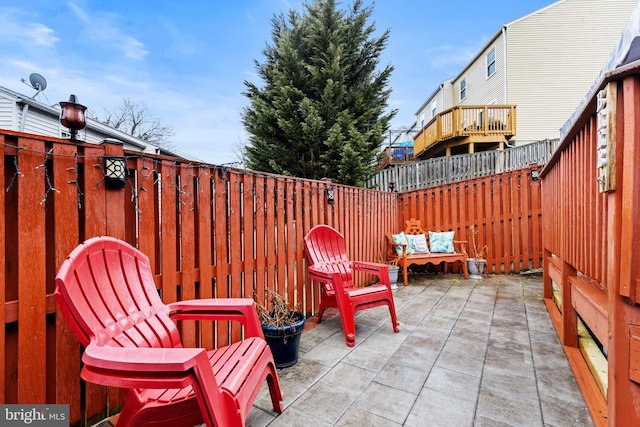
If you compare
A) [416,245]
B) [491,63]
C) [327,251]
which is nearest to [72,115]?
[327,251]

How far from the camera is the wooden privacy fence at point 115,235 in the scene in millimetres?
1355

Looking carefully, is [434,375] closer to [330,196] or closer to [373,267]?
[373,267]

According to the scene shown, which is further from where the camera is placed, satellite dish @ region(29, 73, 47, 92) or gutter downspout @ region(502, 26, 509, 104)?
gutter downspout @ region(502, 26, 509, 104)

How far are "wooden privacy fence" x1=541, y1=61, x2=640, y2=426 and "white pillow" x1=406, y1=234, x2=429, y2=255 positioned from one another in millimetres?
2827

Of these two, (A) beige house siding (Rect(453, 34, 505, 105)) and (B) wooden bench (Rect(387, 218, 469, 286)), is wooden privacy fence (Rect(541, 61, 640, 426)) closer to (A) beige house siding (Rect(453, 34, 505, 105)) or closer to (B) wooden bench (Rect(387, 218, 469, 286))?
(B) wooden bench (Rect(387, 218, 469, 286))

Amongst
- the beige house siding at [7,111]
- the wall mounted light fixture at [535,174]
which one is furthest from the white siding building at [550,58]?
the beige house siding at [7,111]

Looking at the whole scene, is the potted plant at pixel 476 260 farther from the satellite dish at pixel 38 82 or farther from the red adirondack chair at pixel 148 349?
the satellite dish at pixel 38 82

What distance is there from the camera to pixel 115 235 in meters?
1.70

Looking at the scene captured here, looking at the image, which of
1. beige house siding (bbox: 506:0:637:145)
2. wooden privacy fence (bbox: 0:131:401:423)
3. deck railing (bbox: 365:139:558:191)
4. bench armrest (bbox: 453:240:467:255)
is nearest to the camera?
wooden privacy fence (bbox: 0:131:401:423)

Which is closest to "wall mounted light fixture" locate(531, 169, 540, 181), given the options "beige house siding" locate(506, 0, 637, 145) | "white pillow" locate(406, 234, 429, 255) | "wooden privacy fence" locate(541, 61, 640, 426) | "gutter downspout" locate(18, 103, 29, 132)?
"white pillow" locate(406, 234, 429, 255)

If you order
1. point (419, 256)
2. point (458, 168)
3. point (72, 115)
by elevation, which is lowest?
point (419, 256)

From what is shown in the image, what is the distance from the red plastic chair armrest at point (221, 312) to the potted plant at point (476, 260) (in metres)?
4.73

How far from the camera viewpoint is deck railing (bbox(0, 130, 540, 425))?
4.45 feet

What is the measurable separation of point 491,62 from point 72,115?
1378 cm
